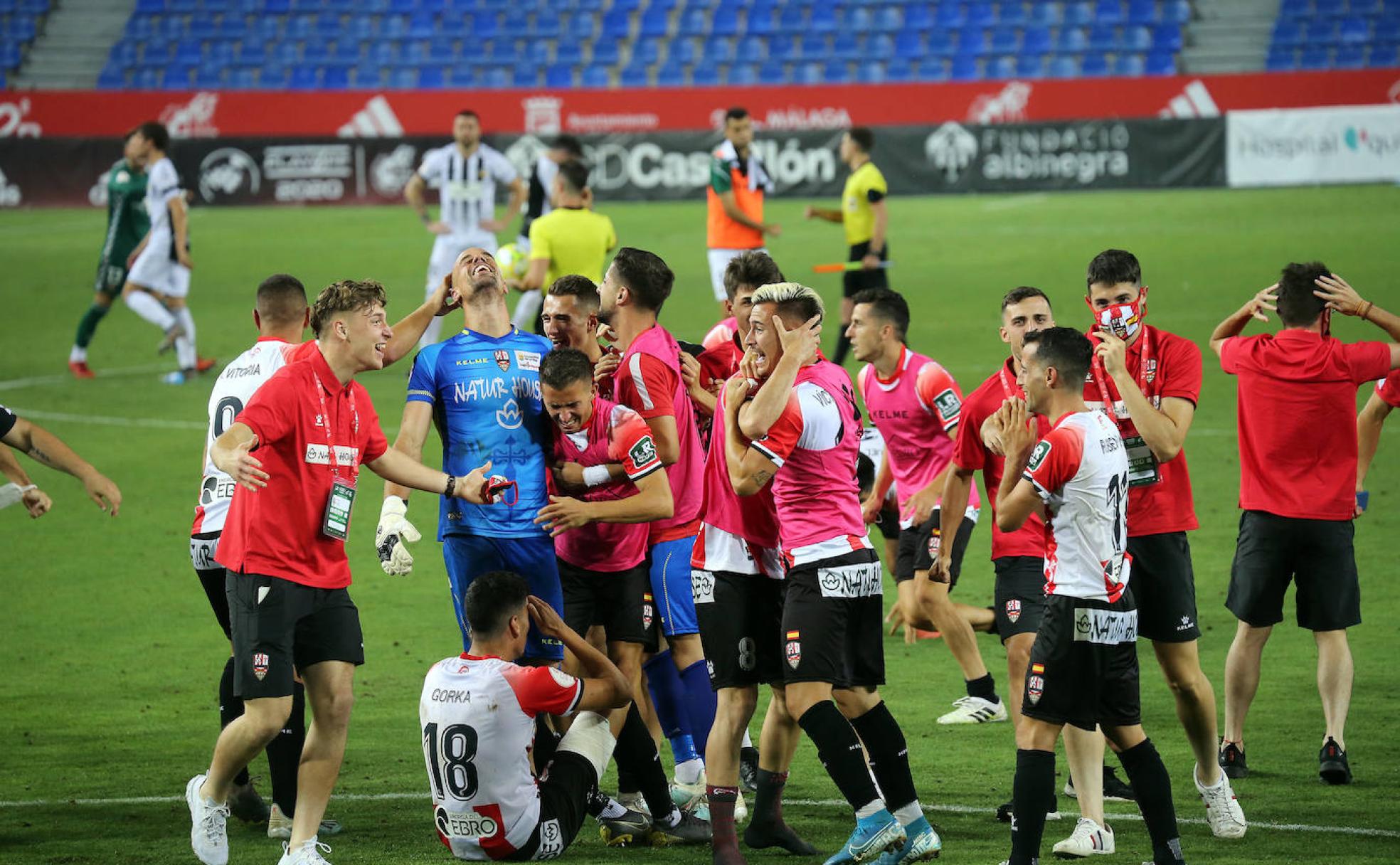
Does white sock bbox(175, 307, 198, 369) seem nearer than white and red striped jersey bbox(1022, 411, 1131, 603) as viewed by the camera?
No

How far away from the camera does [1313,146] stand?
34.3 meters

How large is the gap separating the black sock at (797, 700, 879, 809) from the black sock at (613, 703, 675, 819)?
827 mm

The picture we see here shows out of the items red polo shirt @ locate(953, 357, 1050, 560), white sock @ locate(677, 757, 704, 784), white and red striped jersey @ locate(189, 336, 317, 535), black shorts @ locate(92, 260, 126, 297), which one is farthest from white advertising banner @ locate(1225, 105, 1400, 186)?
white and red striped jersey @ locate(189, 336, 317, 535)

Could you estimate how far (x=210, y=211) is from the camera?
34812 millimetres

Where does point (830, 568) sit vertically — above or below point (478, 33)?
below

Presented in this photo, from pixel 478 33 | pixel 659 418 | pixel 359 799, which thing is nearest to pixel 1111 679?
pixel 659 418

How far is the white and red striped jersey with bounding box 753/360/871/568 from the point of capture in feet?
20.5

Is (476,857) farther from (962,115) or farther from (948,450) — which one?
(962,115)

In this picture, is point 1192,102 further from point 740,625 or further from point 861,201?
point 740,625

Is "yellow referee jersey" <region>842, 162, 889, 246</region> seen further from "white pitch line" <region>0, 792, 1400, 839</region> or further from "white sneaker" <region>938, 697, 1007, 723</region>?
"white pitch line" <region>0, 792, 1400, 839</region>

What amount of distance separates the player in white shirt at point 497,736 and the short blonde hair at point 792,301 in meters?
1.41

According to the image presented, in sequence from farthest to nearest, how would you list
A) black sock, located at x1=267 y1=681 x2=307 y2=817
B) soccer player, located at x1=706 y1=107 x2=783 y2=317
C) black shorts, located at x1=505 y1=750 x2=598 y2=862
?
1. soccer player, located at x1=706 y1=107 x2=783 y2=317
2. black sock, located at x1=267 y1=681 x2=307 y2=817
3. black shorts, located at x1=505 y1=750 x2=598 y2=862

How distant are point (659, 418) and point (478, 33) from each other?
39557mm

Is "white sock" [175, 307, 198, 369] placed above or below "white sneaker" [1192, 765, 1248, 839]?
above
